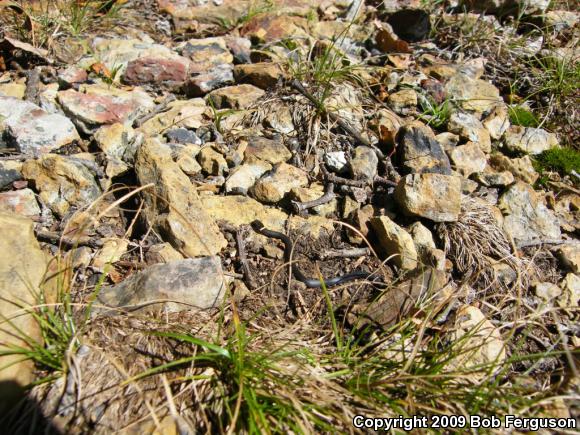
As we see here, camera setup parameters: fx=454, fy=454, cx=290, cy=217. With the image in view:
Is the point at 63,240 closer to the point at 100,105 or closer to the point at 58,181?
the point at 58,181

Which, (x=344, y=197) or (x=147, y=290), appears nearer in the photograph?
(x=147, y=290)

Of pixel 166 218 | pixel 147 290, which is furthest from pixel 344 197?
pixel 147 290

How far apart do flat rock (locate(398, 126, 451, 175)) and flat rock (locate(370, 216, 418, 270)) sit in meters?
0.67

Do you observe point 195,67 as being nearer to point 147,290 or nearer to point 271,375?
point 147,290

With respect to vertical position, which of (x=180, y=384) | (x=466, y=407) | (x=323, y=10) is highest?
(x=323, y=10)

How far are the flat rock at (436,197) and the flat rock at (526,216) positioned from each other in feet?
1.79

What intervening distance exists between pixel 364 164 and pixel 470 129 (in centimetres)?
110

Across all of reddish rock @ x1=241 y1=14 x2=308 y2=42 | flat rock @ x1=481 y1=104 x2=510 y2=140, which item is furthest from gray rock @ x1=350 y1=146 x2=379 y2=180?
reddish rock @ x1=241 y1=14 x2=308 y2=42

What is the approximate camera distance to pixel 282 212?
3.18 metres

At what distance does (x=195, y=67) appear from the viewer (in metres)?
4.32

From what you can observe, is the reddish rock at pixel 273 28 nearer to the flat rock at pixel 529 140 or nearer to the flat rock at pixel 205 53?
the flat rock at pixel 205 53

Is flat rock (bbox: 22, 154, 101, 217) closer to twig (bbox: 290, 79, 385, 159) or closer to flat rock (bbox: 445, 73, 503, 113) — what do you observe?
twig (bbox: 290, 79, 385, 159)

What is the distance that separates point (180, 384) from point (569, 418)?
1.65 meters

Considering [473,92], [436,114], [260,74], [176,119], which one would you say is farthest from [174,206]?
[473,92]
